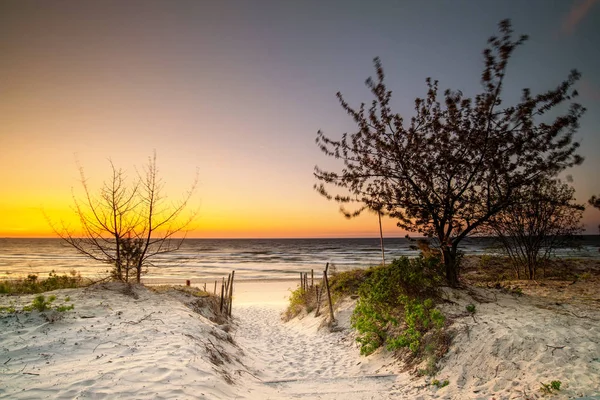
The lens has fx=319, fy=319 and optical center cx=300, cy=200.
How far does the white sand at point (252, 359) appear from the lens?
16.2 ft

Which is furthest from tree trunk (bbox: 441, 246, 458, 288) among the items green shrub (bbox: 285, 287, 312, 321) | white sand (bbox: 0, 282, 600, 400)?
green shrub (bbox: 285, 287, 312, 321)

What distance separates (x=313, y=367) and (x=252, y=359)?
1.74 m

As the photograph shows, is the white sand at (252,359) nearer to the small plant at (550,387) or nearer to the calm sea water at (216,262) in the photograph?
the small plant at (550,387)

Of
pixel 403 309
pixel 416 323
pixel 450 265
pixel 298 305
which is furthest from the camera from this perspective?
pixel 298 305

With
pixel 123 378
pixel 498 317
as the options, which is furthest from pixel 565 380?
pixel 123 378

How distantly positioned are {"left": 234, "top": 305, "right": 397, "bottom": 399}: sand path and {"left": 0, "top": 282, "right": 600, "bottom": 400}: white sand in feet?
0.14

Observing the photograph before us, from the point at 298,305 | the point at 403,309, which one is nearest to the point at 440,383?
the point at 403,309

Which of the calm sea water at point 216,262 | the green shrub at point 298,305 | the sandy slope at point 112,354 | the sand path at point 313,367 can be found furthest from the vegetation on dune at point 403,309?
the calm sea water at point 216,262

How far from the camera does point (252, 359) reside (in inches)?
351

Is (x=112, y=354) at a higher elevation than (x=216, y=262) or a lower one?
higher

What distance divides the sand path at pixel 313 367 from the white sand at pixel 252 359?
0.04 m

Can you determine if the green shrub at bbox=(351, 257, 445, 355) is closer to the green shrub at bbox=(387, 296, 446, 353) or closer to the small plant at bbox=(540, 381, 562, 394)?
the green shrub at bbox=(387, 296, 446, 353)

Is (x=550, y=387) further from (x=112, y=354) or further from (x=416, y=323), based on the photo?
(x=112, y=354)

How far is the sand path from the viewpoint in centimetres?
668
